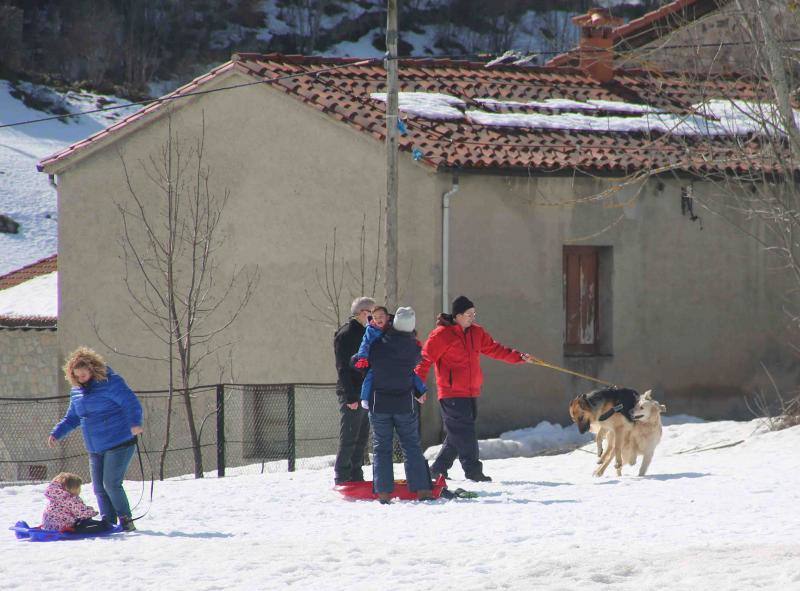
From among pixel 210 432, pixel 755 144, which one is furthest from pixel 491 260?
pixel 210 432

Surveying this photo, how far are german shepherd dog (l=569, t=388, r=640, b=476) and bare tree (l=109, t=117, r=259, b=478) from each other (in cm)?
865

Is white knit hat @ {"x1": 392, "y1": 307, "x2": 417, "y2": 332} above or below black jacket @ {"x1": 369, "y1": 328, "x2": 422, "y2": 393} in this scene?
above

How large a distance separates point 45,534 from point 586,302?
1134cm

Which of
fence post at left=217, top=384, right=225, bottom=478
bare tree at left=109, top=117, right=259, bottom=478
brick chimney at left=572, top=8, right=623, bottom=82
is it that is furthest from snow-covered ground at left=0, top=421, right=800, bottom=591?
brick chimney at left=572, top=8, right=623, bottom=82

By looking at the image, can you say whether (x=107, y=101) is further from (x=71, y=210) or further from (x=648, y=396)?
(x=648, y=396)

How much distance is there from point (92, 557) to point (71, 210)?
14509 mm

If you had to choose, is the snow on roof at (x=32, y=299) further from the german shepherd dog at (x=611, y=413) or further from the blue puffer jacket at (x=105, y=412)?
the blue puffer jacket at (x=105, y=412)

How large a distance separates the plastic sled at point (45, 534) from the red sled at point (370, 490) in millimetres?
2350

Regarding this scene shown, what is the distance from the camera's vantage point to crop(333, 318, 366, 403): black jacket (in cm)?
1241

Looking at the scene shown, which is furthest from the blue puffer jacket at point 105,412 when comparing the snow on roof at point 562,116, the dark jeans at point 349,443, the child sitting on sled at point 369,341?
the snow on roof at point 562,116

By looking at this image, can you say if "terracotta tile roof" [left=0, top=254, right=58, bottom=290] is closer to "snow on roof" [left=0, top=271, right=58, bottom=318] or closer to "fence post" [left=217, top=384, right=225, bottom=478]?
"snow on roof" [left=0, top=271, right=58, bottom=318]

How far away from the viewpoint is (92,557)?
30.1ft

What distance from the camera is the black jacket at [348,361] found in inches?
488

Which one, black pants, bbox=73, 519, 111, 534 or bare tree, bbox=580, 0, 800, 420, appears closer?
black pants, bbox=73, 519, 111, 534
